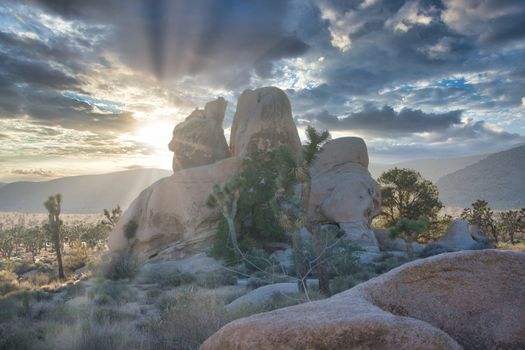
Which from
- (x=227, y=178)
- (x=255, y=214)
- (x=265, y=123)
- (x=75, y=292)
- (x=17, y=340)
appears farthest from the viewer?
(x=265, y=123)

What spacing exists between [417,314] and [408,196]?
35189mm

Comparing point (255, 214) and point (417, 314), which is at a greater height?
point (255, 214)

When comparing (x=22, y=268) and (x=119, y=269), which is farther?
(x=22, y=268)

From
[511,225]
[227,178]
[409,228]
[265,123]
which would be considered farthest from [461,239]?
[265,123]

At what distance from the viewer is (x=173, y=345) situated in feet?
20.1

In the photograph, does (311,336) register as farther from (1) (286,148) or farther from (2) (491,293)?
(1) (286,148)

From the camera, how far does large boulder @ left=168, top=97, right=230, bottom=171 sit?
137ft

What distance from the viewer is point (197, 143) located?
42031 millimetres

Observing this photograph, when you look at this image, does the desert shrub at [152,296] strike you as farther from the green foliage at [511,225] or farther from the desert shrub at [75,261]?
the green foliage at [511,225]

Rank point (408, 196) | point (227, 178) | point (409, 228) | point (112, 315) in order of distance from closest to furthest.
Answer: point (112, 315)
point (409, 228)
point (227, 178)
point (408, 196)

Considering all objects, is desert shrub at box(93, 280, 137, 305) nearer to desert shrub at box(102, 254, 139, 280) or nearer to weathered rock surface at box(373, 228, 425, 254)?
desert shrub at box(102, 254, 139, 280)

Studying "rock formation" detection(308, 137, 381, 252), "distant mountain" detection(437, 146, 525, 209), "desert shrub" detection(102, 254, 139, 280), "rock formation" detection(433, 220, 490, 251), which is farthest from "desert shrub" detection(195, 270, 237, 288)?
"distant mountain" detection(437, 146, 525, 209)

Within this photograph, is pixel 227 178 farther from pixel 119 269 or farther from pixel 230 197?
pixel 119 269

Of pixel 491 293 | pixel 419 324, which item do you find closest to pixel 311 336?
pixel 419 324
